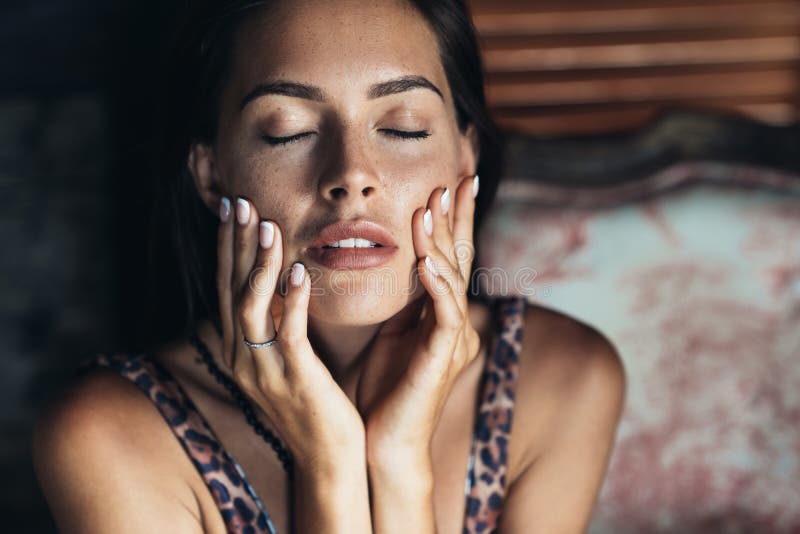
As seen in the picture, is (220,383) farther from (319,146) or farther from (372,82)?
(372,82)

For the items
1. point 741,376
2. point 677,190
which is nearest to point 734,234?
point 677,190

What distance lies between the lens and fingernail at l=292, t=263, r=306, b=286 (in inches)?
54.4

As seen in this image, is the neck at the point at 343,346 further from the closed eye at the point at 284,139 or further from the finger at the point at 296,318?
the closed eye at the point at 284,139

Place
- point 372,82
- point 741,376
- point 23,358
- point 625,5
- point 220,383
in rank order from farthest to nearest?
1. point 625,5
2. point 23,358
3. point 741,376
4. point 220,383
5. point 372,82

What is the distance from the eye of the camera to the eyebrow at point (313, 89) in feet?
4.61

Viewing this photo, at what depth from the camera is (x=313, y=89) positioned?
1400 millimetres

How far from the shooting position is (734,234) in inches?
→ 80.7

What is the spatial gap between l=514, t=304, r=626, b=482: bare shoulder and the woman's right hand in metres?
0.42

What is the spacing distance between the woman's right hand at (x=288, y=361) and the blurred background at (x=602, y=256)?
2.08 feet

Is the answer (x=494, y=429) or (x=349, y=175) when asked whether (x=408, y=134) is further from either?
(x=494, y=429)

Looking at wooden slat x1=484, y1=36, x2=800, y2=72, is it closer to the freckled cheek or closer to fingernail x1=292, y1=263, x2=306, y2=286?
the freckled cheek

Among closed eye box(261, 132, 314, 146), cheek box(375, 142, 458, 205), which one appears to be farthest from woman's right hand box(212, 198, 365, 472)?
cheek box(375, 142, 458, 205)

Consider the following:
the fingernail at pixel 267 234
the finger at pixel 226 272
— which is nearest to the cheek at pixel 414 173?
the fingernail at pixel 267 234

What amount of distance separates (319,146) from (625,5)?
188 centimetres
